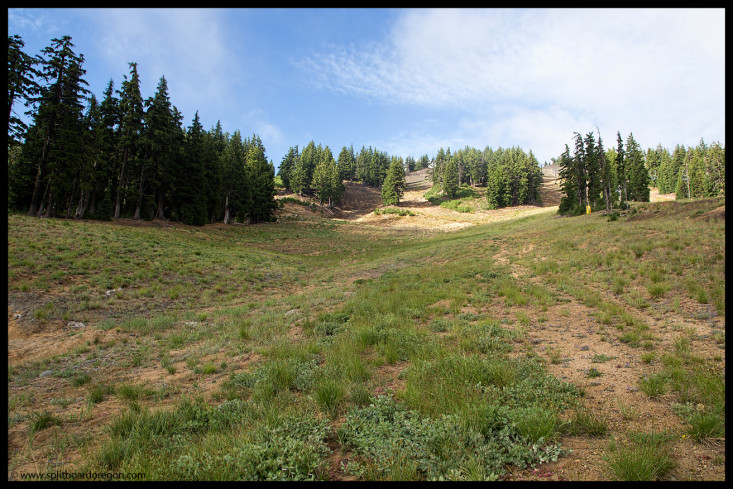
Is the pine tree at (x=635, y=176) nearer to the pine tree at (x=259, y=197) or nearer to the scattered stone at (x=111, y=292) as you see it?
the pine tree at (x=259, y=197)

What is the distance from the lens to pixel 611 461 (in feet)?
9.12

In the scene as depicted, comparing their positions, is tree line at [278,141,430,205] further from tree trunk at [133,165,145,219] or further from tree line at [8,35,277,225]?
tree trunk at [133,165,145,219]

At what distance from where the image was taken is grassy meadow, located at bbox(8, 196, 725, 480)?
311 centimetres

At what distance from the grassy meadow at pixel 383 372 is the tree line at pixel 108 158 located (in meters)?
21.2

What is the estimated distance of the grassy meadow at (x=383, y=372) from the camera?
3113 millimetres

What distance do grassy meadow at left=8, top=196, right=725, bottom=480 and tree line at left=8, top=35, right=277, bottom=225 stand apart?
834 inches

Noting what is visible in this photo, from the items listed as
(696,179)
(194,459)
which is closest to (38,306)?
(194,459)

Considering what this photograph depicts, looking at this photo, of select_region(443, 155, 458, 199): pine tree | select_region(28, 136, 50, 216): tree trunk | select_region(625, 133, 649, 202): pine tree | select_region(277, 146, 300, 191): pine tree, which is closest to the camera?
select_region(28, 136, 50, 216): tree trunk

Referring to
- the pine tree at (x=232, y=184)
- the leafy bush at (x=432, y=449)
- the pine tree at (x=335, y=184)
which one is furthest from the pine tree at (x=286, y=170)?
the leafy bush at (x=432, y=449)

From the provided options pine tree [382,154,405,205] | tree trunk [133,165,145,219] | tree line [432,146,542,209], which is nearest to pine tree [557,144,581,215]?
tree line [432,146,542,209]

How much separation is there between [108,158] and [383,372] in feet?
157

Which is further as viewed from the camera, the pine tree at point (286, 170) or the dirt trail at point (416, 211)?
the pine tree at point (286, 170)

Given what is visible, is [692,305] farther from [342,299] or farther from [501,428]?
[342,299]

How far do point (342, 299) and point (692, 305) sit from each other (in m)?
11.8
